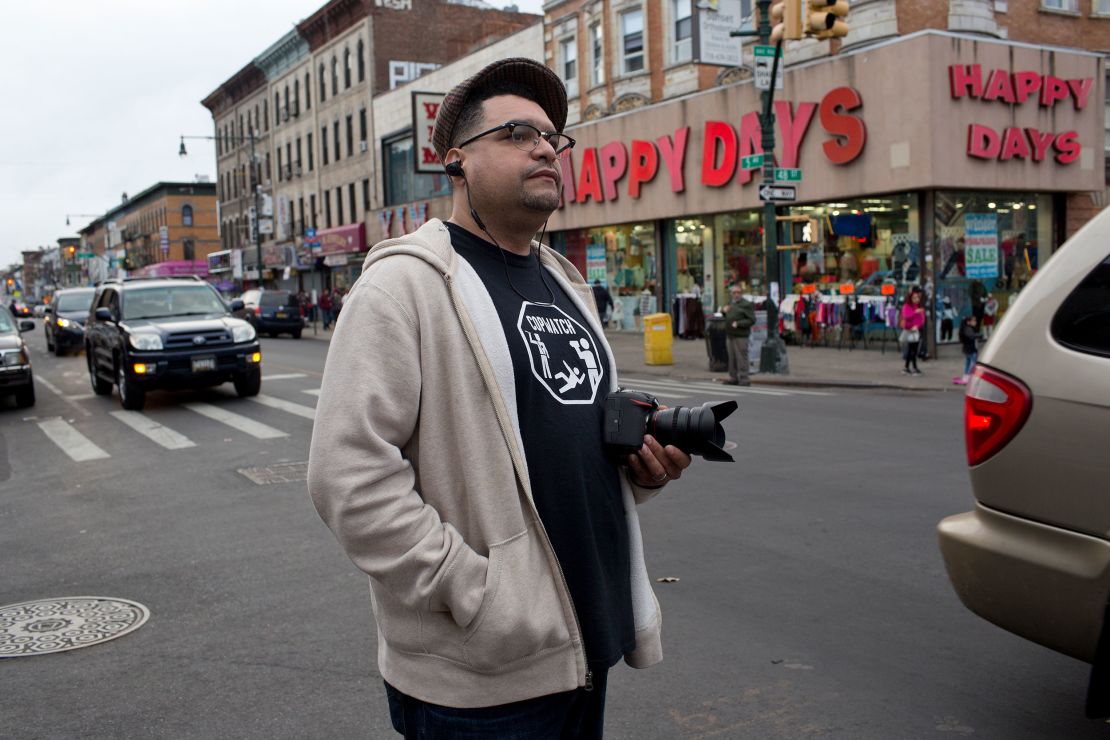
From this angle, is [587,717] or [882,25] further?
[882,25]

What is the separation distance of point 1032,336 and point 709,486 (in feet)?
16.1

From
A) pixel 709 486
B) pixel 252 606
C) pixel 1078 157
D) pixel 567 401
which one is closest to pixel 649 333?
pixel 1078 157

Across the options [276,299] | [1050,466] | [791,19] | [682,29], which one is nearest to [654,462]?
[1050,466]

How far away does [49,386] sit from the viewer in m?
19.0

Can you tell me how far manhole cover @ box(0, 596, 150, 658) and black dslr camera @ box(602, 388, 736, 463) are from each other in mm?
3871

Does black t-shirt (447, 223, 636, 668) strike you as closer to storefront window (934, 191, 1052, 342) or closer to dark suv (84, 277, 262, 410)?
dark suv (84, 277, 262, 410)

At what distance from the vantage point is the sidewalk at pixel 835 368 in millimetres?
17203

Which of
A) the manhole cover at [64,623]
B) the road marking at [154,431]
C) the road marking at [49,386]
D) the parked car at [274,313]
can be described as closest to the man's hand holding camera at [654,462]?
the manhole cover at [64,623]

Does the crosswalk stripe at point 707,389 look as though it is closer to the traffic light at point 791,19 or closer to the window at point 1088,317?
the traffic light at point 791,19

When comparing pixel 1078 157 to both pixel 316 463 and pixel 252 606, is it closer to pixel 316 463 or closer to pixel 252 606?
pixel 252 606

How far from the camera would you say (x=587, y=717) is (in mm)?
2389

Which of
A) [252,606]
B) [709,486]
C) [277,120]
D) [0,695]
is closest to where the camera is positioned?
[0,695]

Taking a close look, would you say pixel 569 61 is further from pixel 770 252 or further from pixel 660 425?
pixel 660 425

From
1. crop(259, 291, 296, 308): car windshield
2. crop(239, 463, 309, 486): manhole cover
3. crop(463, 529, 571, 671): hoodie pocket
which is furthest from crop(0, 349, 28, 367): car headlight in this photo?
crop(259, 291, 296, 308): car windshield
